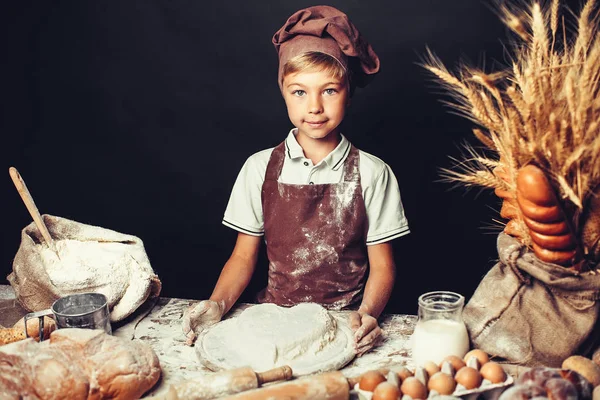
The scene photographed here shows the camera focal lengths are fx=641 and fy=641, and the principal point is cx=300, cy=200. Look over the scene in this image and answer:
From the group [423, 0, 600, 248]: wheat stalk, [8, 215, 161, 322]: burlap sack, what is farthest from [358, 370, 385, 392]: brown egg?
[8, 215, 161, 322]: burlap sack

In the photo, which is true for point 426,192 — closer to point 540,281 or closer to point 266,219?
point 266,219

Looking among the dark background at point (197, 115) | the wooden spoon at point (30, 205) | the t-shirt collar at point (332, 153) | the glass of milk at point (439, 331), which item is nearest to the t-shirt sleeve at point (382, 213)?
the t-shirt collar at point (332, 153)

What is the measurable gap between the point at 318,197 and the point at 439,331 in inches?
34.1

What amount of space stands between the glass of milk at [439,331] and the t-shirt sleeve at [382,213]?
0.66 metres

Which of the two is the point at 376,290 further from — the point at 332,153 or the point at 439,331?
the point at 439,331

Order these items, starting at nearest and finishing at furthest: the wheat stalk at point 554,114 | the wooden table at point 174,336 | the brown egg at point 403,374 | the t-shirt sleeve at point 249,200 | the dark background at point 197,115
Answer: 1. the wheat stalk at point 554,114
2. the brown egg at point 403,374
3. the wooden table at point 174,336
4. the t-shirt sleeve at point 249,200
5. the dark background at point 197,115

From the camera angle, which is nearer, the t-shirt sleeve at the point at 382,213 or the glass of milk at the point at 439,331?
the glass of milk at the point at 439,331

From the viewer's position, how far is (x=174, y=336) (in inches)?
80.8

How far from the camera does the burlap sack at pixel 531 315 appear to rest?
170 cm

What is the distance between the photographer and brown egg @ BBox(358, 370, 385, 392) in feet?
5.20

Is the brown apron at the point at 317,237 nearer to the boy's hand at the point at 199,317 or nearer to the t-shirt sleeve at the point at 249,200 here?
the t-shirt sleeve at the point at 249,200

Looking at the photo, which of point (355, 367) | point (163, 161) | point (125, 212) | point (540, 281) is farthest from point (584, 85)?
point (125, 212)

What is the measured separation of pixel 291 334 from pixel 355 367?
8.2 inches

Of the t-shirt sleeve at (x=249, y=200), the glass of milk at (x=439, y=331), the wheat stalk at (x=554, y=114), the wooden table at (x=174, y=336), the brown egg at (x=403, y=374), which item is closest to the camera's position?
the wheat stalk at (x=554, y=114)
